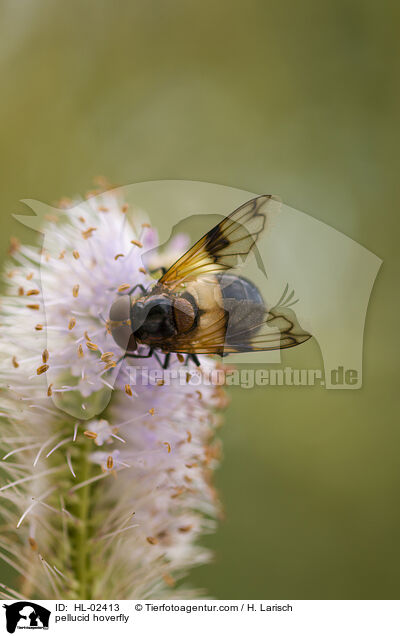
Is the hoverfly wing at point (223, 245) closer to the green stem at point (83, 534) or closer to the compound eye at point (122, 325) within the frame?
the compound eye at point (122, 325)

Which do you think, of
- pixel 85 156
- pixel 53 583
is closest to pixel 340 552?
pixel 53 583

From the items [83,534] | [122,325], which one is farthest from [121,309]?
[83,534]

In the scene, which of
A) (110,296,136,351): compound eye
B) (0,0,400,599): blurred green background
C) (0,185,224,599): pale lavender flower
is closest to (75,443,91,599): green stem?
(0,185,224,599): pale lavender flower
